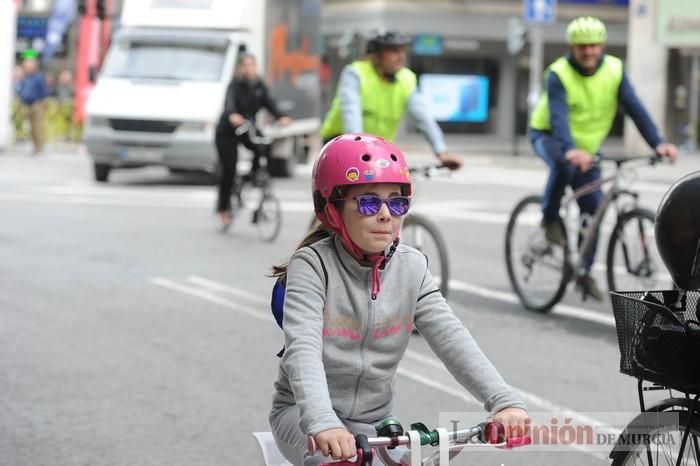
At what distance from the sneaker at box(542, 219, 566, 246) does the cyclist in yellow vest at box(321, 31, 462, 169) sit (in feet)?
2.91

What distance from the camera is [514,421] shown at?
10.2 feet

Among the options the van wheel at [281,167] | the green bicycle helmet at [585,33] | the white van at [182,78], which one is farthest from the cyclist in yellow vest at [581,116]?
the van wheel at [281,167]

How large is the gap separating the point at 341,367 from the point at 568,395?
3566mm

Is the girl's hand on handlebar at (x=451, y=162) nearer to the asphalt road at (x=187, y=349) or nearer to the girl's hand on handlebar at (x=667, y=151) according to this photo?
the asphalt road at (x=187, y=349)

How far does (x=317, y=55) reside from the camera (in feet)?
83.3

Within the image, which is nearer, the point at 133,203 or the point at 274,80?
the point at 133,203

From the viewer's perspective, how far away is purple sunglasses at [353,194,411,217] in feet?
11.2

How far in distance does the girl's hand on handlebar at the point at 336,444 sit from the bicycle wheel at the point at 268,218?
11090 mm

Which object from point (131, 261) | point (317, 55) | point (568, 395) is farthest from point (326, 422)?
point (317, 55)

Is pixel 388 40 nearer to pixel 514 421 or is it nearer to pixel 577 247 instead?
pixel 577 247

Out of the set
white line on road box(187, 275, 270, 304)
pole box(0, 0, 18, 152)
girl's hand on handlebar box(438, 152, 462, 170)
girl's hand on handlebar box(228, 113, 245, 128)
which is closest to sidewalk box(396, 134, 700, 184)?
girl's hand on handlebar box(228, 113, 245, 128)

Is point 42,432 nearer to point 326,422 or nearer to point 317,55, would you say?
point 326,422

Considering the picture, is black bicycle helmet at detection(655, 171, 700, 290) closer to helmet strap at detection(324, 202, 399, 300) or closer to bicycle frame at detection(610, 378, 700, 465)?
bicycle frame at detection(610, 378, 700, 465)

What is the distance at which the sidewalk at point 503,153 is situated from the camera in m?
27.3
